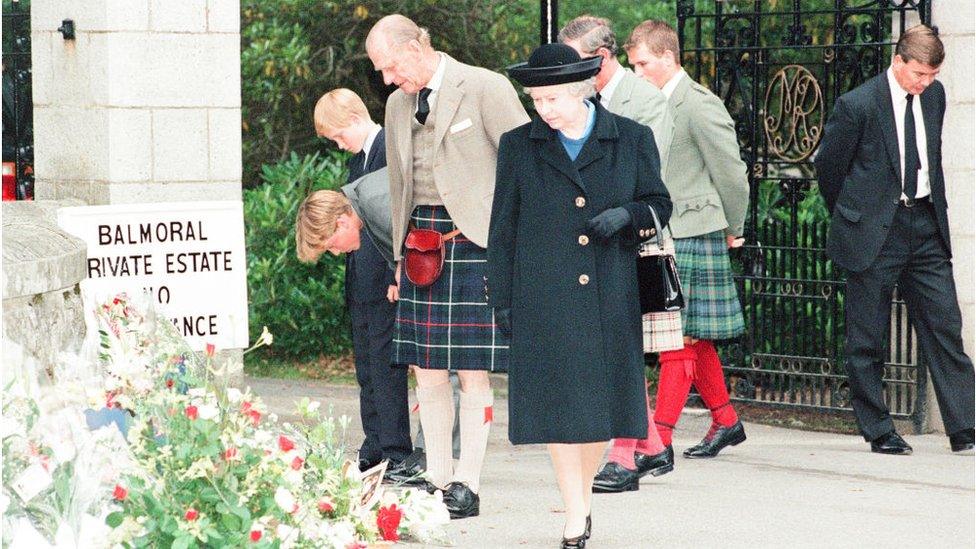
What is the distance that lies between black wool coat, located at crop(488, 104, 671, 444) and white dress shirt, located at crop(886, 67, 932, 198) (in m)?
2.53

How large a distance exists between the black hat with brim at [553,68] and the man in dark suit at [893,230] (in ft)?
8.81

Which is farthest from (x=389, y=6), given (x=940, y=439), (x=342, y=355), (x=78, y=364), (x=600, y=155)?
(x=78, y=364)

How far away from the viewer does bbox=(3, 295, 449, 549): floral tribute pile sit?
400 centimetres

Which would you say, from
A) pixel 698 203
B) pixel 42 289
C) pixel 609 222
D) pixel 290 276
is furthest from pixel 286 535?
pixel 290 276

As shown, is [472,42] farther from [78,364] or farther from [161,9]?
[78,364]

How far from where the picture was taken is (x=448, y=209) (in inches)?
250

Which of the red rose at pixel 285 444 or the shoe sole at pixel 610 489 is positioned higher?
the red rose at pixel 285 444

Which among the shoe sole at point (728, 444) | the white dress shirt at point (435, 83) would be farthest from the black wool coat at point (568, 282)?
the shoe sole at point (728, 444)

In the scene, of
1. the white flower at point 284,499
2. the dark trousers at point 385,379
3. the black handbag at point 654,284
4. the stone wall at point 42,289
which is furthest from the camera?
the dark trousers at point 385,379

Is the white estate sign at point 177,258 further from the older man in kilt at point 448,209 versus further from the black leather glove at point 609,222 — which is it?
the black leather glove at point 609,222

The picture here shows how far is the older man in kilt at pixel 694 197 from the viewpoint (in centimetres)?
739

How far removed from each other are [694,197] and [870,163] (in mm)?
1055

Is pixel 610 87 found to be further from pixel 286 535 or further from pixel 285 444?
pixel 286 535

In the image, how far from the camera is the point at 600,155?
5730mm
